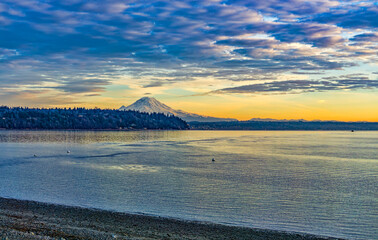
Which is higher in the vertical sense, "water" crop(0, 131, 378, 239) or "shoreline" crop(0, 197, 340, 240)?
"shoreline" crop(0, 197, 340, 240)

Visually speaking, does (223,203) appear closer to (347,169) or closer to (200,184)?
(200,184)

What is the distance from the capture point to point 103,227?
1842 centimetres

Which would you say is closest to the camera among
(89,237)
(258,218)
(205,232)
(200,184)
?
(89,237)

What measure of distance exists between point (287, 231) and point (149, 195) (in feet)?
40.7

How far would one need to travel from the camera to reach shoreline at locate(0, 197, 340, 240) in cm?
1614

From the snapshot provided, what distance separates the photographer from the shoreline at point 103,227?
53.0ft

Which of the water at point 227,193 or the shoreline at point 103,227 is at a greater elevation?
the shoreline at point 103,227

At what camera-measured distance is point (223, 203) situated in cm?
2580

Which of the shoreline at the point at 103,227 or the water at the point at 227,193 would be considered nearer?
the shoreline at the point at 103,227

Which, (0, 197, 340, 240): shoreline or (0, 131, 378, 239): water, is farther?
(0, 131, 378, 239): water

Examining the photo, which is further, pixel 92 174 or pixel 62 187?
pixel 92 174

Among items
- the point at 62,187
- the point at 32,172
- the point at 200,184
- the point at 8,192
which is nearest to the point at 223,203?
the point at 200,184

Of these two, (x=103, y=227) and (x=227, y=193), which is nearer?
(x=103, y=227)

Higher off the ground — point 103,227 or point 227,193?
point 103,227
